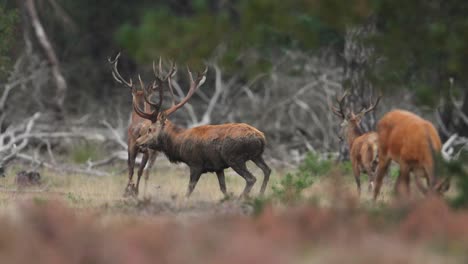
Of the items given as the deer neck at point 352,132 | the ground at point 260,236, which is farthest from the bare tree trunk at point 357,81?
the ground at point 260,236

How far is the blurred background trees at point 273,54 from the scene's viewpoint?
10.2 m

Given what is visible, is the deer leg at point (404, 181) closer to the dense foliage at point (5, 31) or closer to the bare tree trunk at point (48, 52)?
the dense foliage at point (5, 31)

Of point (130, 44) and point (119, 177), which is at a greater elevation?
point (130, 44)

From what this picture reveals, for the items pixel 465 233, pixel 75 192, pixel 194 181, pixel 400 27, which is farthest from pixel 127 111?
pixel 465 233

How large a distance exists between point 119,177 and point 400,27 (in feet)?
35.0

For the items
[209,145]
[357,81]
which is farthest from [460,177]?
[357,81]

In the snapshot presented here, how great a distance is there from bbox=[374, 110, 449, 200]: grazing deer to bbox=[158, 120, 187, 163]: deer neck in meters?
3.88

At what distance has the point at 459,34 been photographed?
33.7 feet

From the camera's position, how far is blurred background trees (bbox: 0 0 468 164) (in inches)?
404

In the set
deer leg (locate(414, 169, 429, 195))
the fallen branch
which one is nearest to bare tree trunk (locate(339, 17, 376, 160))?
the fallen branch

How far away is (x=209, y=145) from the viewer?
15.3 meters

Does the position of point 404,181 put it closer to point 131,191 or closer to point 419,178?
point 419,178

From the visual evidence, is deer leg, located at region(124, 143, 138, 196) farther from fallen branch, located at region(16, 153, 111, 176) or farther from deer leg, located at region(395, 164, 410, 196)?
deer leg, located at region(395, 164, 410, 196)

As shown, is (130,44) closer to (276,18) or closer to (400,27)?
(276,18)
